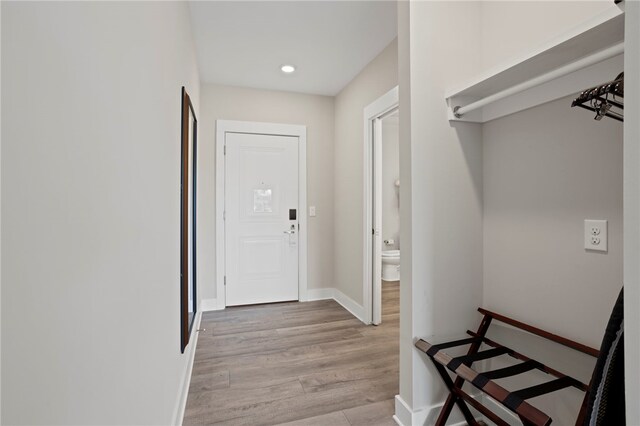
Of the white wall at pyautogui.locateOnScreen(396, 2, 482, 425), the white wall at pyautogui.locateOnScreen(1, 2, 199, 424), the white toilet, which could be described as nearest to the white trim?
the white toilet

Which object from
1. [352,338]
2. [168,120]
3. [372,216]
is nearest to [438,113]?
[168,120]

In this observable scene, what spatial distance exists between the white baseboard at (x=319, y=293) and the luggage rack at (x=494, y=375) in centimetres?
242

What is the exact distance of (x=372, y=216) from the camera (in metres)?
3.15

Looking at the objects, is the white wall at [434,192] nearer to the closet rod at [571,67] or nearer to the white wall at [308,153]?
the closet rod at [571,67]

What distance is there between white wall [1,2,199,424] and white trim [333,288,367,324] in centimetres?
229

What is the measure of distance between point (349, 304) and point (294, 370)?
139 cm

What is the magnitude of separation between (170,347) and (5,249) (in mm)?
1303

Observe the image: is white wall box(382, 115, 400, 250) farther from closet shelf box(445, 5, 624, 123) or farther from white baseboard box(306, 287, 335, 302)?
closet shelf box(445, 5, 624, 123)

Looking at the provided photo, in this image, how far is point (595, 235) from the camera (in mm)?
1244

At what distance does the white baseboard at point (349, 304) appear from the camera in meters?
3.25

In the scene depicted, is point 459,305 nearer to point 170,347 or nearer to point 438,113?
point 438,113

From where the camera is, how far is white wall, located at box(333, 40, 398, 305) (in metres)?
3.00

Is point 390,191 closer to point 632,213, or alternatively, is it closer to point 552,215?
point 552,215

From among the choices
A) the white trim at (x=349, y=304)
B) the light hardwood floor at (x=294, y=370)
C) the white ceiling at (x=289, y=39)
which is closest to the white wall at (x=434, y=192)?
the light hardwood floor at (x=294, y=370)
